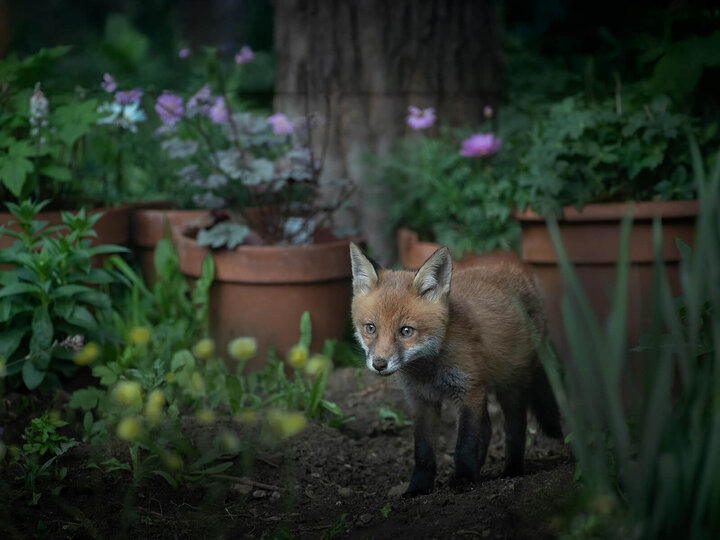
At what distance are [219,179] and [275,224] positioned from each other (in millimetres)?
441

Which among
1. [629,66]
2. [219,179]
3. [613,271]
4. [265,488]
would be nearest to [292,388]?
[265,488]

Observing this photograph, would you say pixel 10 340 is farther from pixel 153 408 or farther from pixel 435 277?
pixel 435 277

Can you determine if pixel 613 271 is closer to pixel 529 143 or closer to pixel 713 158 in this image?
pixel 713 158

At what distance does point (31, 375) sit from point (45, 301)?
0.34 metres

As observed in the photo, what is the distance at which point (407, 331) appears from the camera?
282 cm

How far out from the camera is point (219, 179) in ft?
15.3

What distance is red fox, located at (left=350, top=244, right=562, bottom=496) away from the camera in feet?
9.25

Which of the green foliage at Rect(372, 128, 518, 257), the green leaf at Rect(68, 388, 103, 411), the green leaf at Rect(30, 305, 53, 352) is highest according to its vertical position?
the green foliage at Rect(372, 128, 518, 257)

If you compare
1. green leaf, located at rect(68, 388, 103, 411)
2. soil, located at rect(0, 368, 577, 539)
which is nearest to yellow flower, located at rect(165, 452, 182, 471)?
soil, located at rect(0, 368, 577, 539)

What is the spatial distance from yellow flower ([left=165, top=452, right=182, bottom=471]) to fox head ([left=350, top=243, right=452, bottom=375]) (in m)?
0.76

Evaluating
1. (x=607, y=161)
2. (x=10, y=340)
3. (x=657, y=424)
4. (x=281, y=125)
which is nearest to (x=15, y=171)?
(x=10, y=340)

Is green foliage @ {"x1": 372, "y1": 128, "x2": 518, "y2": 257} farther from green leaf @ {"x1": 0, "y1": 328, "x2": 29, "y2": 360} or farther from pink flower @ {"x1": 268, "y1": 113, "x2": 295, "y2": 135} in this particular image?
green leaf @ {"x1": 0, "y1": 328, "x2": 29, "y2": 360}

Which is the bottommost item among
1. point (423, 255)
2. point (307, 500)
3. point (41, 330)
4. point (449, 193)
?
point (307, 500)

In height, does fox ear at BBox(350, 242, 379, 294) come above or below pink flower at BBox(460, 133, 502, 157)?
below
